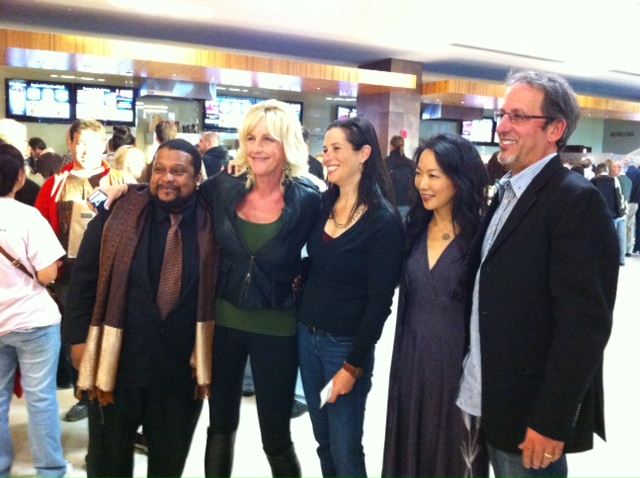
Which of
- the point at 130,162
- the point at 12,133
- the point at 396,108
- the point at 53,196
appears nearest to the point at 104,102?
the point at 396,108

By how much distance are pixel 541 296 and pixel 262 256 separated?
3.30ft

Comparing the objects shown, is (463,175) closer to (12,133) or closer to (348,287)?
(348,287)

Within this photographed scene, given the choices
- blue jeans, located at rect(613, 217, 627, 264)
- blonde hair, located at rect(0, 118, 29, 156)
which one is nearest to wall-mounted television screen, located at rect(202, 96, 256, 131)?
blue jeans, located at rect(613, 217, 627, 264)

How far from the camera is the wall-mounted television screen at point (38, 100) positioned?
1047cm

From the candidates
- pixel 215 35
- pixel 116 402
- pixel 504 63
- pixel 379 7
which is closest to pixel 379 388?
pixel 116 402

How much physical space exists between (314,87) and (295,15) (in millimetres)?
2939

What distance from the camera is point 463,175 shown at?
1.99 m

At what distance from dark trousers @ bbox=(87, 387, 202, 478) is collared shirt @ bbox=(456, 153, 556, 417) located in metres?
1.04

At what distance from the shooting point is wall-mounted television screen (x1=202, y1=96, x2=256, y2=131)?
41.0 ft

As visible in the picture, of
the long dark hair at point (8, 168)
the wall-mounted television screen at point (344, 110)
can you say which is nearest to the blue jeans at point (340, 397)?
the long dark hair at point (8, 168)

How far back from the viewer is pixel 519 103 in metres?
1.65

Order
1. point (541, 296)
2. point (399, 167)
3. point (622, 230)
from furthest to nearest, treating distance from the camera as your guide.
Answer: point (622, 230)
point (399, 167)
point (541, 296)

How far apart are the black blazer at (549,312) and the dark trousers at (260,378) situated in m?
0.79

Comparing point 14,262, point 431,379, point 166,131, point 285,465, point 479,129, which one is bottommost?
point 285,465
